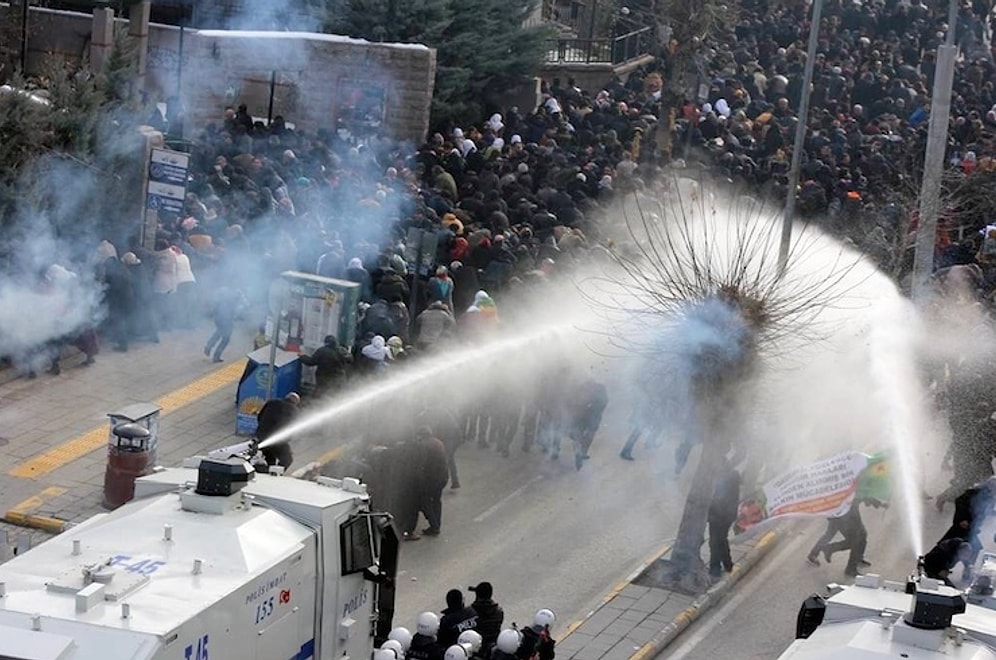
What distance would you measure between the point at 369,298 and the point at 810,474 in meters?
8.22

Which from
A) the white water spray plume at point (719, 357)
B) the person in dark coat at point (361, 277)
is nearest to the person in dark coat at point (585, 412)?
the white water spray plume at point (719, 357)

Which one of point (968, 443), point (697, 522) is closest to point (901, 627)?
point (697, 522)

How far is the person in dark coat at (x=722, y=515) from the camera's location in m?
16.6

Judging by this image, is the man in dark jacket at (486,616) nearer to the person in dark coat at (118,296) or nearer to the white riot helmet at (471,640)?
the white riot helmet at (471,640)

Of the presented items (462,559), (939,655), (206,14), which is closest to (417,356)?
(462,559)

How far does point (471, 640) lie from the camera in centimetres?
1220

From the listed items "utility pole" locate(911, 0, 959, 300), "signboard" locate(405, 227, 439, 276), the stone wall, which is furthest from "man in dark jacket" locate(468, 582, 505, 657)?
the stone wall

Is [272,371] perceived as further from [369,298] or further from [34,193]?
[34,193]

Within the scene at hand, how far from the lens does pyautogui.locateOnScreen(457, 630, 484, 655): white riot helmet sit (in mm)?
12156

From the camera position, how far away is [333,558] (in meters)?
11.4

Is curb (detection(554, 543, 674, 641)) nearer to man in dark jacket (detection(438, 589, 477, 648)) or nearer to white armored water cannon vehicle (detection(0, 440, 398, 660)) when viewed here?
man in dark jacket (detection(438, 589, 477, 648))

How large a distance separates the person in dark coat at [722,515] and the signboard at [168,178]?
8.16 meters

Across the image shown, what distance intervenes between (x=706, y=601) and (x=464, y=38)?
61.2ft

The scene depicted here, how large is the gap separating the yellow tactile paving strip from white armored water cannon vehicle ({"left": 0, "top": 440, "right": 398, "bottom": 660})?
6.50 metres
